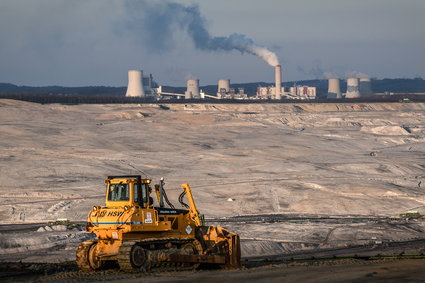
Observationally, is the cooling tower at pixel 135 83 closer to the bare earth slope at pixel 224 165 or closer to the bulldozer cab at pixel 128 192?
the bare earth slope at pixel 224 165

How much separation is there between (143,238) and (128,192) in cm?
135

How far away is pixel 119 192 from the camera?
877 inches

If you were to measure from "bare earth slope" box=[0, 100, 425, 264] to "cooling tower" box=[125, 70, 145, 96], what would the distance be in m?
67.2

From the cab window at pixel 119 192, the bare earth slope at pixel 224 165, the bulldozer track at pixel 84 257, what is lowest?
the bare earth slope at pixel 224 165

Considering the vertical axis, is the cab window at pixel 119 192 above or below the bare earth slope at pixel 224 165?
above

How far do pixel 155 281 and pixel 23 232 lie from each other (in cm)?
2153

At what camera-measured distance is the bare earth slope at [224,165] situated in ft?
166

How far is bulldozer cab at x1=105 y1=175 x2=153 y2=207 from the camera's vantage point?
22.1 m

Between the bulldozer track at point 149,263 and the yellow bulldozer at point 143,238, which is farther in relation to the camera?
the yellow bulldozer at point 143,238

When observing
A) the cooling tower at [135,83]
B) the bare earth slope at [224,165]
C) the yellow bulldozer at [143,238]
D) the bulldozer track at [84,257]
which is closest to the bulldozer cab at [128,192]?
the yellow bulldozer at [143,238]

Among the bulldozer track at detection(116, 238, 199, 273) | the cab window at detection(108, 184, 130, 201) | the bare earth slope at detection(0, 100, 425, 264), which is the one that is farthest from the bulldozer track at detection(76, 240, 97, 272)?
the bare earth slope at detection(0, 100, 425, 264)

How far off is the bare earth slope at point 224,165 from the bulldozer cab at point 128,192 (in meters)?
12.9

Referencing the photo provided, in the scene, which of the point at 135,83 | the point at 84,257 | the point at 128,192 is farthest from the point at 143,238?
the point at 135,83

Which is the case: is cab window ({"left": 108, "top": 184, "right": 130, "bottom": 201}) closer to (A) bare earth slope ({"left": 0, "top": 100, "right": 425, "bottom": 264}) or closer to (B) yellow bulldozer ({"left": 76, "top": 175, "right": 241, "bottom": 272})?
(B) yellow bulldozer ({"left": 76, "top": 175, "right": 241, "bottom": 272})
